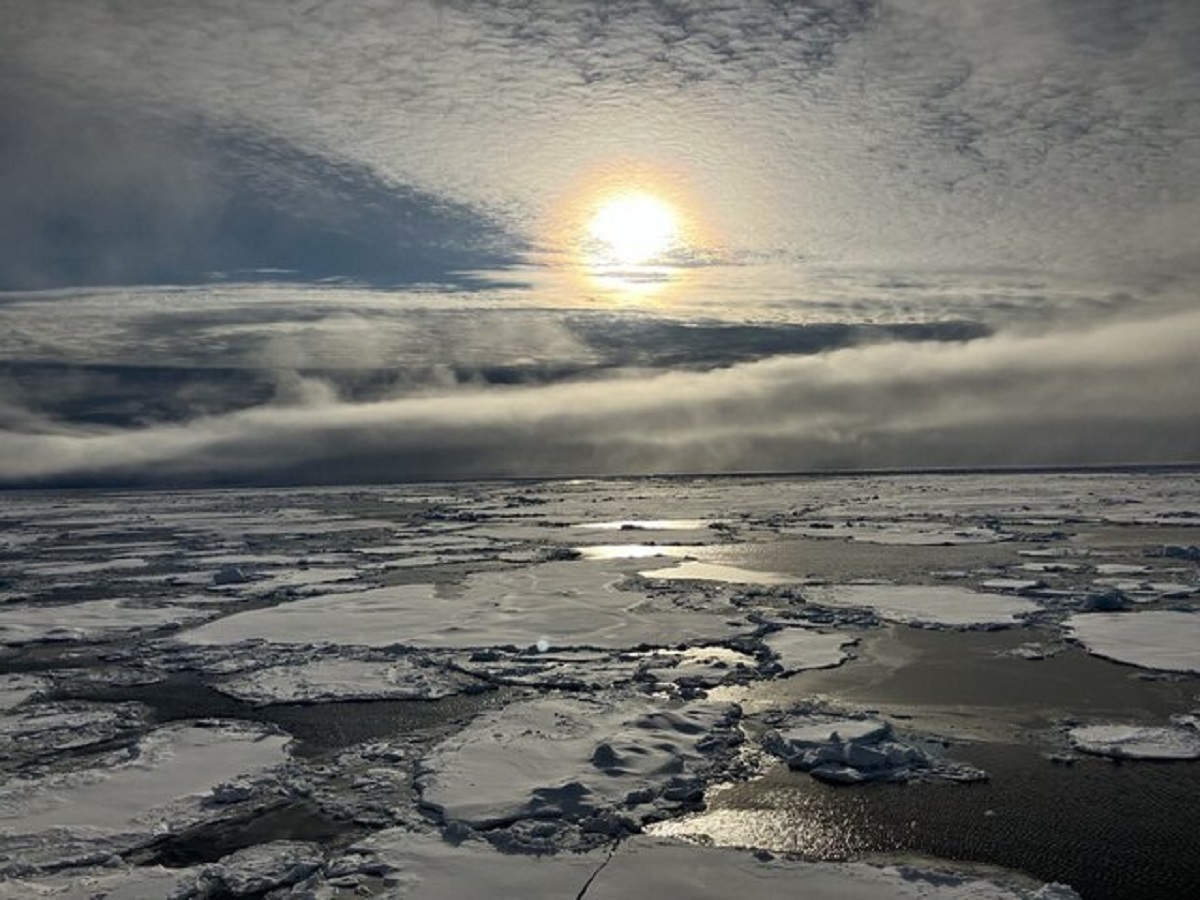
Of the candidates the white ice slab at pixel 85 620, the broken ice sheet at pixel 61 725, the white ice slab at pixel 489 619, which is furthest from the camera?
the white ice slab at pixel 85 620

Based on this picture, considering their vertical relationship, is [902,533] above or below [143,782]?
above

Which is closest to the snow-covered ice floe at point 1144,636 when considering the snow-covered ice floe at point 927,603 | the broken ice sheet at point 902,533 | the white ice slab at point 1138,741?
the snow-covered ice floe at point 927,603

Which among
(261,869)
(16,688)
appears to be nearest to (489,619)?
(16,688)

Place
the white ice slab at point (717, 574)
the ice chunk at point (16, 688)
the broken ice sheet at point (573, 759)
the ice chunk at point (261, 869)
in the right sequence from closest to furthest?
1. the ice chunk at point (261, 869)
2. the broken ice sheet at point (573, 759)
3. the ice chunk at point (16, 688)
4. the white ice slab at point (717, 574)

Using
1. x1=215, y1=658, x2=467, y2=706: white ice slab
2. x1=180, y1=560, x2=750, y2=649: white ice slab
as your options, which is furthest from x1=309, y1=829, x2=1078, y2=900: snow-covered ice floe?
x1=180, y1=560, x2=750, y2=649: white ice slab

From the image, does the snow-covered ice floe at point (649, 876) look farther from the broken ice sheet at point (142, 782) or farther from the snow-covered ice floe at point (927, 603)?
the snow-covered ice floe at point (927, 603)

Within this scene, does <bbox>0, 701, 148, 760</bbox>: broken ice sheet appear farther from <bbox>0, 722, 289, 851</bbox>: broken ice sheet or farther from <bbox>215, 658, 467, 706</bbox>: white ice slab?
<bbox>215, 658, 467, 706</bbox>: white ice slab

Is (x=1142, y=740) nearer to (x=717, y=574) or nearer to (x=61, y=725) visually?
(x=61, y=725)
